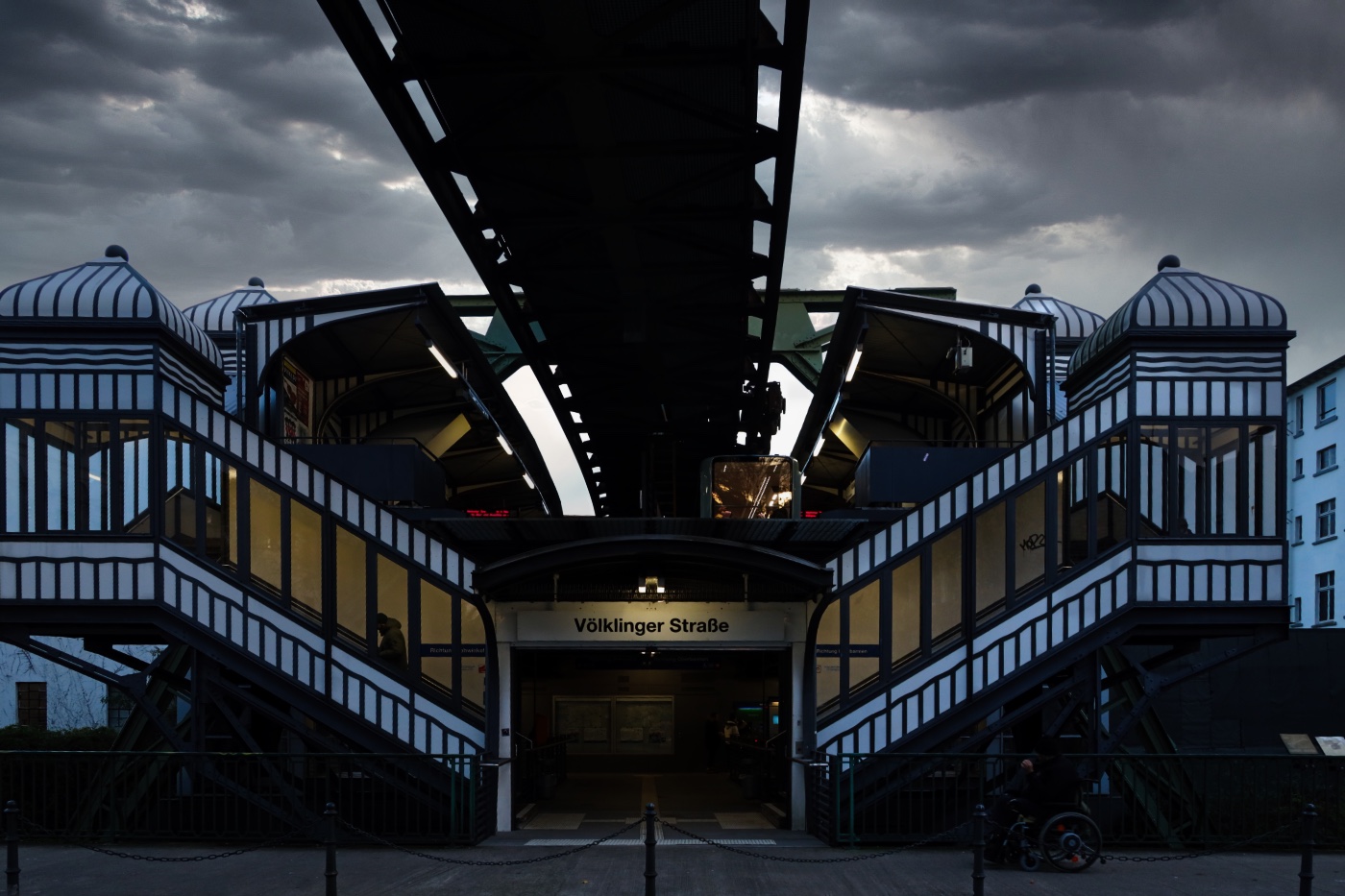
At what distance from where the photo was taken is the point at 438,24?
45.0 ft

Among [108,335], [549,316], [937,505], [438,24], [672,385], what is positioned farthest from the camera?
[672,385]

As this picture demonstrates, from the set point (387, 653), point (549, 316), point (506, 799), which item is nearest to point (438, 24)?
point (549, 316)

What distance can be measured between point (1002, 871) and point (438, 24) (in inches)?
438

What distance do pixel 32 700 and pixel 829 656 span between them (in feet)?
92.4

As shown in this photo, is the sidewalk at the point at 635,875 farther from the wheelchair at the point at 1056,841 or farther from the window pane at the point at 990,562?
the window pane at the point at 990,562

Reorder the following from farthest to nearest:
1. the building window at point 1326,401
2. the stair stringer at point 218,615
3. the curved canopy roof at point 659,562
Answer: the building window at point 1326,401, the stair stringer at point 218,615, the curved canopy roof at point 659,562

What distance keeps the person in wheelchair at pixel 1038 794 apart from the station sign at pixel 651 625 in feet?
15.6

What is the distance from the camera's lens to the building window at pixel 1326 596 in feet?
153

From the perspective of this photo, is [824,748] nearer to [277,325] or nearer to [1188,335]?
[1188,335]

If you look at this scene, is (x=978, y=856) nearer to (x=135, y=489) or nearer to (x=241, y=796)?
(x=241, y=796)

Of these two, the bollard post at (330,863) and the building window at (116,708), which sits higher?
the bollard post at (330,863)

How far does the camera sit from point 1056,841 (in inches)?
550

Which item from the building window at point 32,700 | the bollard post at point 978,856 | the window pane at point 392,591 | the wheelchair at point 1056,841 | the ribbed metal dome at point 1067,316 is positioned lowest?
the building window at point 32,700

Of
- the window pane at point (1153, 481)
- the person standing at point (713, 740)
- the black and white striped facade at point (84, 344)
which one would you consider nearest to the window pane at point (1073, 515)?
the window pane at point (1153, 481)
